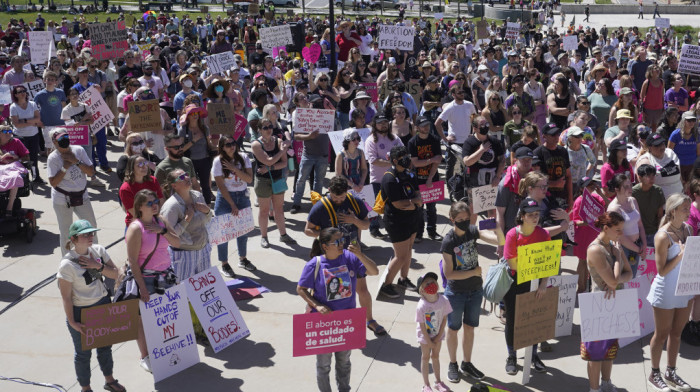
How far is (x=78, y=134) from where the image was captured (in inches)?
456

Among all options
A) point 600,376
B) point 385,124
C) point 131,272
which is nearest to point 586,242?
point 600,376

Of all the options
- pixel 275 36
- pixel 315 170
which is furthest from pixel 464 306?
pixel 275 36

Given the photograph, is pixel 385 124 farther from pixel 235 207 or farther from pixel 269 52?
pixel 269 52

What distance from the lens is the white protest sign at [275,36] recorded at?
18219 millimetres

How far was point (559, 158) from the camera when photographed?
911 cm

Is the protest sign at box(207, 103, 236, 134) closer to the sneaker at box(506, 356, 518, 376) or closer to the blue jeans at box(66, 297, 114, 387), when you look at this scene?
the blue jeans at box(66, 297, 114, 387)

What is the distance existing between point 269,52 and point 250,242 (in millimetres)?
11158

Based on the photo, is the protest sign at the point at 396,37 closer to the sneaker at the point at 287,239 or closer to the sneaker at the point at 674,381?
the sneaker at the point at 287,239

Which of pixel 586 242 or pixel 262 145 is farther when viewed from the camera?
pixel 262 145

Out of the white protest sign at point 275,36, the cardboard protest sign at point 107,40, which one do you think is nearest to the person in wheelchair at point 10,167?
the cardboard protest sign at point 107,40

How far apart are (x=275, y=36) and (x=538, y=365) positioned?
1307cm

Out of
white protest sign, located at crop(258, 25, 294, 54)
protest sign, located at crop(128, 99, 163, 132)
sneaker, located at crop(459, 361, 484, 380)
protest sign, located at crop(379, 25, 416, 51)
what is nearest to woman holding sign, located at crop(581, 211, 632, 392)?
sneaker, located at crop(459, 361, 484, 380)

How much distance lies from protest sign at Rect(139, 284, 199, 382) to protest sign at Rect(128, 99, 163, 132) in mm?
5185

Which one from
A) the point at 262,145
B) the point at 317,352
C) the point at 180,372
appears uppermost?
the point at 262,145
